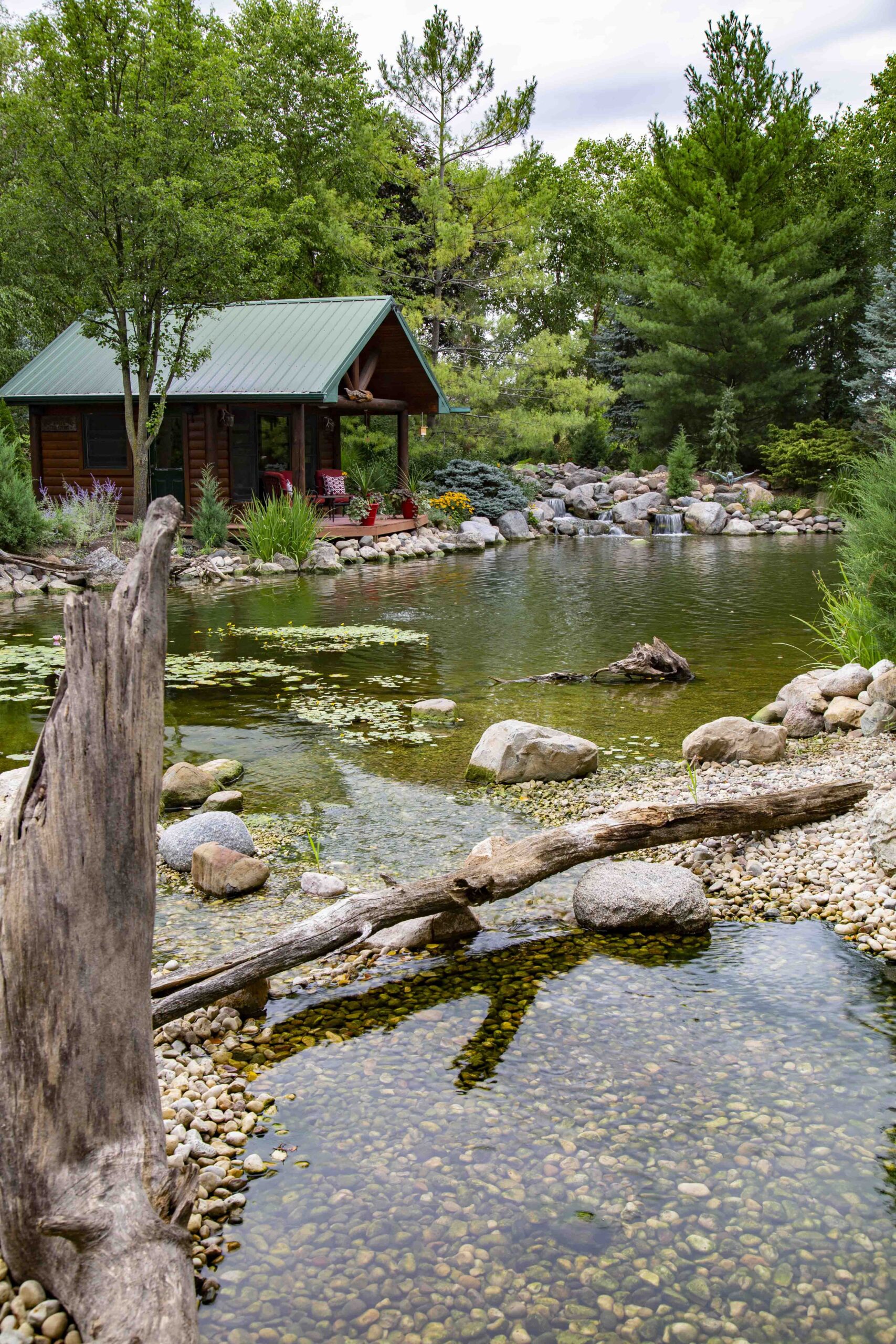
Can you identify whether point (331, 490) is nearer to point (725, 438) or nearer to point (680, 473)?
point (680, 473)

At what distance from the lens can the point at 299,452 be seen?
20422 millimetres

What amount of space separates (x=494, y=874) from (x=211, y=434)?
1790 cm

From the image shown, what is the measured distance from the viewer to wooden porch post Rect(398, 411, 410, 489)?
984 inches

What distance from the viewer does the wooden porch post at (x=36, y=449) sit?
72.6ft

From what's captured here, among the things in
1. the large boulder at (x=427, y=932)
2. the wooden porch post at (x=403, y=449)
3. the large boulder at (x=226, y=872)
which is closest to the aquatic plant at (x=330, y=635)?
the large boulder at (x=226, y=872)

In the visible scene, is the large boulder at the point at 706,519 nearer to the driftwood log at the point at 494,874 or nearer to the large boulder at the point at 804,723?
the large boulder at the point at 804,723

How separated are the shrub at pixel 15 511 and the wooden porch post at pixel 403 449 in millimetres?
10167

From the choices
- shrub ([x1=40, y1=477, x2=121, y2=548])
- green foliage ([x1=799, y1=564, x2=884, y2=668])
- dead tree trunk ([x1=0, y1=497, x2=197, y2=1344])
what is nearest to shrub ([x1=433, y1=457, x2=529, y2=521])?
shrub ([x1=40, y1=477, x2=121, y2=548])

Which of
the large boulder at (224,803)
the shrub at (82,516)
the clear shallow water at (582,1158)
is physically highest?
the shrub at (82,516)

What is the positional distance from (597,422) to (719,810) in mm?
33283

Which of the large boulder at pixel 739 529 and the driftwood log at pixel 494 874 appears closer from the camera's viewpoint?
the driftwood log at pixel 494 874

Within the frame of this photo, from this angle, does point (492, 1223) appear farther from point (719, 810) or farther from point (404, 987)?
point (719, 810)

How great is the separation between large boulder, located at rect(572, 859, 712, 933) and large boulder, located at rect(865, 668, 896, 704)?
3131 mm

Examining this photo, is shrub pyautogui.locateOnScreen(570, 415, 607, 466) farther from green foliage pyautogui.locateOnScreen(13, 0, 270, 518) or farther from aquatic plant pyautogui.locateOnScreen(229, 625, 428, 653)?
aquatic plant pyautogui.locateOnScreen(229, 625, 428, 653)
